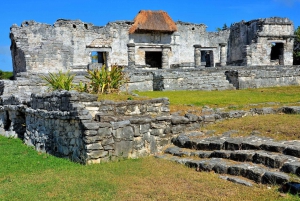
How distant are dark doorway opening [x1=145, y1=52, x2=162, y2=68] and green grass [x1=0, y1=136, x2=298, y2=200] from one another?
2224 cm

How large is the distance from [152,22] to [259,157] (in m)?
21.6

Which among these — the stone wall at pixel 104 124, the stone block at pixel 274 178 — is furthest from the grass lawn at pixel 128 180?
the stone wall at pixel 104 124

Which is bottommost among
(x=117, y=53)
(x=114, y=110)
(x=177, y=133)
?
(x=177, y=133)

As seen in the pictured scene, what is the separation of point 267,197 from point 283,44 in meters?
23.8

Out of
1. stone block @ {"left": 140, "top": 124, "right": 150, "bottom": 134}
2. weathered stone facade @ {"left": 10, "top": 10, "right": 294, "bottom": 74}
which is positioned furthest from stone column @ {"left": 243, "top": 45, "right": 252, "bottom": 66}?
stone block @ {"left": 140, "top": 124, "right": 150, "bottom": 134}

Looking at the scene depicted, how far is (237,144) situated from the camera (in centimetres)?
613

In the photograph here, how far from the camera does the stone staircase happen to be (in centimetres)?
486

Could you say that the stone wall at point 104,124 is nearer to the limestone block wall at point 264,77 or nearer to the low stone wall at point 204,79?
the low stone wall at point 204,79

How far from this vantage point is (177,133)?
790 centimetres

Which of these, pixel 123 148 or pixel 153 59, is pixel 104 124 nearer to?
pixel 123 148

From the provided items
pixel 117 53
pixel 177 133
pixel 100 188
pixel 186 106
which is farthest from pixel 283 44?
pixel 100 188

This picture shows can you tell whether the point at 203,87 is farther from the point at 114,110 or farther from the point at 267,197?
the point at 267,197

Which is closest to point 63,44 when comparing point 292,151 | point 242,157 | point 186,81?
point 186,81

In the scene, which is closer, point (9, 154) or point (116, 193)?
point (116, 193)
